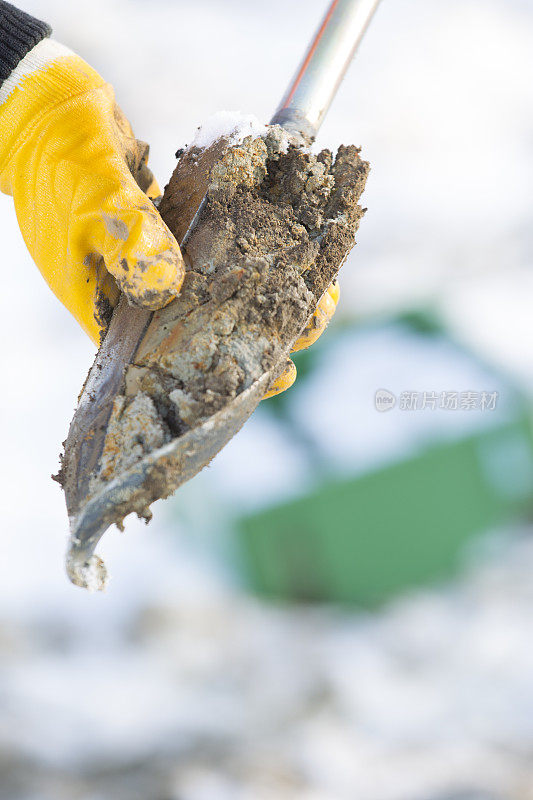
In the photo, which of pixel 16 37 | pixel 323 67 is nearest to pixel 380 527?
pixel 323 67

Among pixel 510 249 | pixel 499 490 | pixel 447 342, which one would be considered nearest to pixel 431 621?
pixel 499 490

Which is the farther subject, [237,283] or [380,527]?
[380,527]

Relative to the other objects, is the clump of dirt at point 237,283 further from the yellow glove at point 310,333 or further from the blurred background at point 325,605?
the blurred background at point 325,605

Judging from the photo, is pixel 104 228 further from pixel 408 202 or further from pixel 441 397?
pixel 408 202

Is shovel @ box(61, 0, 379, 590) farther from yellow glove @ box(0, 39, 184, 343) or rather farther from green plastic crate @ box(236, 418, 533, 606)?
green plastic crate @ box(236, 418, 533, 606)

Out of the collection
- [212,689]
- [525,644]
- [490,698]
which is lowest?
[212,689]

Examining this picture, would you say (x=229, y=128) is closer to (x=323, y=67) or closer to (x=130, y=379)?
(x=323, y=67)
